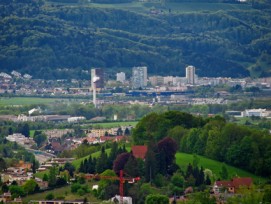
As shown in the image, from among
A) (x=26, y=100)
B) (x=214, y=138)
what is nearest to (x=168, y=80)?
(x=26, y=100)

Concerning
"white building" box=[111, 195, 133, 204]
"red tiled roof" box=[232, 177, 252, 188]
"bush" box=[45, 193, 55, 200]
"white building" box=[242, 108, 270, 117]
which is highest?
"red tiled roof" box=[232, 177, 252, 188]

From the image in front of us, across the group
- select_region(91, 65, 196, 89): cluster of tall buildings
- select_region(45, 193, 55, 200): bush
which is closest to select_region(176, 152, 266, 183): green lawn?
select_region(45, 193, 55, 200): bush

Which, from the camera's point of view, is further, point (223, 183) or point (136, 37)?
point (136, 37)

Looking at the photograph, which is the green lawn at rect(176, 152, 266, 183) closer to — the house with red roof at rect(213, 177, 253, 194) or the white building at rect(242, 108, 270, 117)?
the house with red roof at rect(213, 177, 253, 194)

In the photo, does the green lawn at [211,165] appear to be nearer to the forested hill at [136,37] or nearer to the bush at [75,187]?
the bush at [75,187]

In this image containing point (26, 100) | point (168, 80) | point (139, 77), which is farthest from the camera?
point (168, 80)

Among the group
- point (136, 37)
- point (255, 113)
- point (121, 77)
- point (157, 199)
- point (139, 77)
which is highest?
point (157, 199)

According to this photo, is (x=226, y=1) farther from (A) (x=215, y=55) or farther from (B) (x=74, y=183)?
(B) (x=74, y=183)

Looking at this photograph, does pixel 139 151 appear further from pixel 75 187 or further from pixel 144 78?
pixel 144 78

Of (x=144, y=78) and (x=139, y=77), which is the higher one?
(x=139, y=77)

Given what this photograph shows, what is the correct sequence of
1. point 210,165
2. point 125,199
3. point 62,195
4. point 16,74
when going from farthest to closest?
point 16,74 → point 210,165 → point 62,195 → point 125,199
